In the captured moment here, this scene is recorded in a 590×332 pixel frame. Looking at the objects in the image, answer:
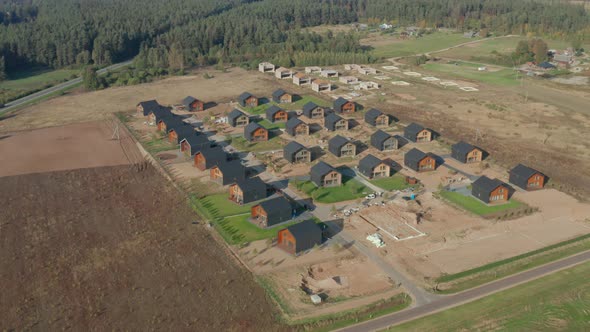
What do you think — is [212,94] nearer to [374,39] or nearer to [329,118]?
[329,118]

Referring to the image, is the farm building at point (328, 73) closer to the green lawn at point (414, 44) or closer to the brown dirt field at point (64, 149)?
the green lawn at point (414, 44)

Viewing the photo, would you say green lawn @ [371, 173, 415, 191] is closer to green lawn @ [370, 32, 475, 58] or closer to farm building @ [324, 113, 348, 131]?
farm building @ [324, 113, 348, 131]

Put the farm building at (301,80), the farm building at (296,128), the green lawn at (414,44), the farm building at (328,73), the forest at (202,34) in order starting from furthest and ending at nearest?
the green lawn at (414,44) < the forest at (202,34) < the farm building at (328,73) < the farm building at (301,80) < the farm building at (296,128)

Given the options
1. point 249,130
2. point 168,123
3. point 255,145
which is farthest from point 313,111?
point 168,123

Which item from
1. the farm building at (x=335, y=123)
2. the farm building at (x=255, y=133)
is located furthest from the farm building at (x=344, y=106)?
the farm building at (x=255, y=133)

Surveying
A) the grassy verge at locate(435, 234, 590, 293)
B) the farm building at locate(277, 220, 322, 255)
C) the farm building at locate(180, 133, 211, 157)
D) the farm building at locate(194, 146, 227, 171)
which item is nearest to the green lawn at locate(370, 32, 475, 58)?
the farm building at locate(180, 133, 211, 157)
